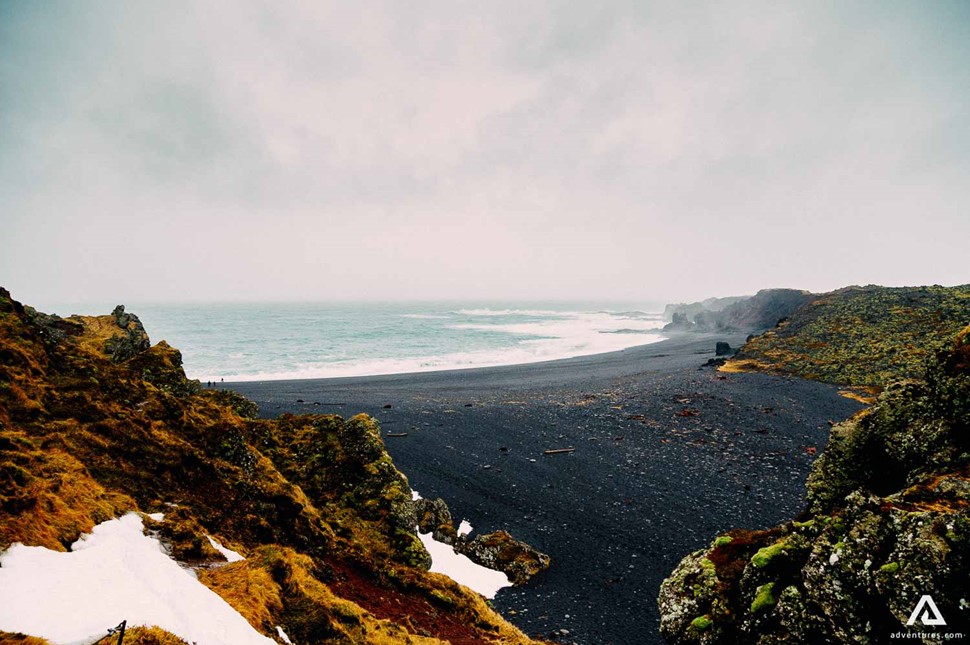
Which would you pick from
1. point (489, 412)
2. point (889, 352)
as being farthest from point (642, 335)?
point (489, 412)

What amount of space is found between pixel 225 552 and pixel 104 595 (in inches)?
97.7

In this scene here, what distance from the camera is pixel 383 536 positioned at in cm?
917

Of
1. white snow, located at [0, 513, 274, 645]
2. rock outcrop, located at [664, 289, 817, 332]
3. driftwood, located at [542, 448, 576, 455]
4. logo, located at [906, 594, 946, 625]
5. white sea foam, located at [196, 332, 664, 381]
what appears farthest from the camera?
rock outcrop, located at [664, 289, 817, 332]

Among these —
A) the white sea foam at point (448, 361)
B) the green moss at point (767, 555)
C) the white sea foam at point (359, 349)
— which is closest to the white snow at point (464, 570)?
the green moss at point (767, 555)

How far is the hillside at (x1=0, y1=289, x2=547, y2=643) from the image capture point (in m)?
4.58

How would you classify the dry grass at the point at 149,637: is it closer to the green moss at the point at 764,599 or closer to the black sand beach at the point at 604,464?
the green moss at the point at 764,599

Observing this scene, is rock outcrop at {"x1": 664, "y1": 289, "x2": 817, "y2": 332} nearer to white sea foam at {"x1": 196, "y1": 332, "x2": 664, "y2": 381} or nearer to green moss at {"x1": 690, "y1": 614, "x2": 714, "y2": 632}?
white sea foam at {"x1": 196, "y1": 332, "x2": 664, "y2": 381}

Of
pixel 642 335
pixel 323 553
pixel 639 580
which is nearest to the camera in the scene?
pixel 323 553

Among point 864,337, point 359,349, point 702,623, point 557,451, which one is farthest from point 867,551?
point 359,349

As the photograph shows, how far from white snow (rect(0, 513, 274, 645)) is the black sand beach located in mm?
8169

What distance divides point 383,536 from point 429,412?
18738mm

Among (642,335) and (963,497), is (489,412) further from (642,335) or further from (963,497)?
(642,335)

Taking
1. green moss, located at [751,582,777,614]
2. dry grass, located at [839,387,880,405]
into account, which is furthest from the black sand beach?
Answer: green moss, located at [751,582,777,614]

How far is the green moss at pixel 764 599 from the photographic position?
5.20 metres
